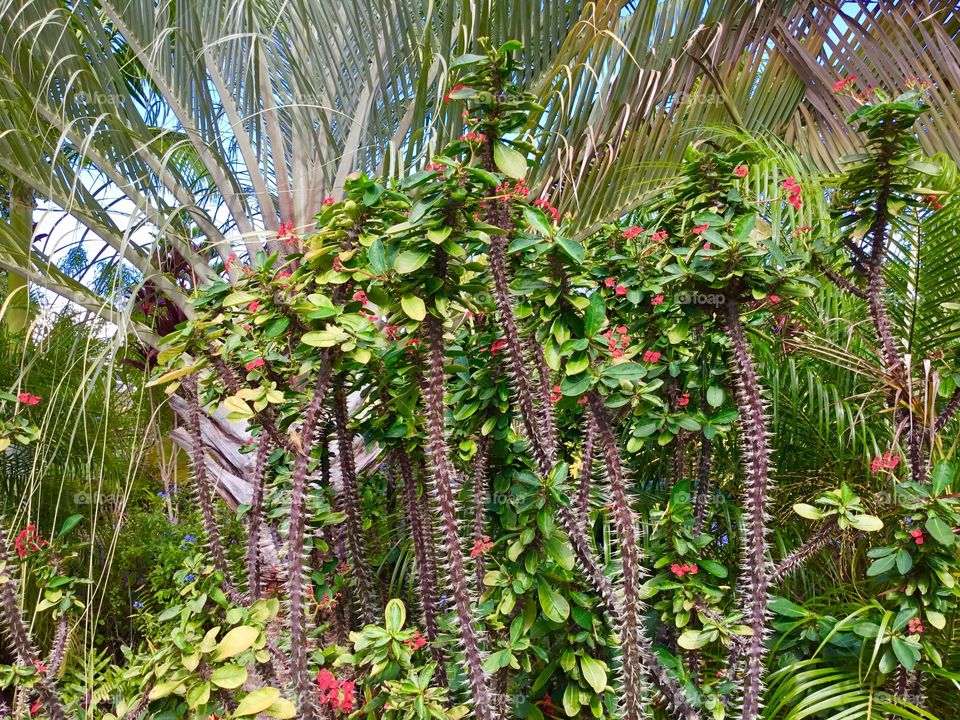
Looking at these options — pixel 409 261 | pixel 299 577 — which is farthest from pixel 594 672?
pixel 409 261

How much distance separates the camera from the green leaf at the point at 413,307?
3.18 feet

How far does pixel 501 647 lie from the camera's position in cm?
115

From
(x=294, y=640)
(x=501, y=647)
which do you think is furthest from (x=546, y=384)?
(x=294, y=640)

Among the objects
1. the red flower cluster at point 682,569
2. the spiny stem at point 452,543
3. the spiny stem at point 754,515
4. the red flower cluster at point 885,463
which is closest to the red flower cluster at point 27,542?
the spiny stem at point 452,543

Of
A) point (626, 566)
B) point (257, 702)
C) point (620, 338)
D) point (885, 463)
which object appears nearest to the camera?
point (257, 702)

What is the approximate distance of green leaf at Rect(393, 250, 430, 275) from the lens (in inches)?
36.7

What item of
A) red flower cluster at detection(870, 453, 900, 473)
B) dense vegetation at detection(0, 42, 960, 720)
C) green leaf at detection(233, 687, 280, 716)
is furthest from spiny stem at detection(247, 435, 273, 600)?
red flower cluster at detection(870, 453, 900, 473)

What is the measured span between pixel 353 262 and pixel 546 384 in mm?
407

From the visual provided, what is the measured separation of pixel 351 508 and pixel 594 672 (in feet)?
1.77

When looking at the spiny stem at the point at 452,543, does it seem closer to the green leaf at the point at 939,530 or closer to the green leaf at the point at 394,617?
the green leaf at the point at 394,617

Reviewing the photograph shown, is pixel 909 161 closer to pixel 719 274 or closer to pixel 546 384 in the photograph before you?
pixel 719 274

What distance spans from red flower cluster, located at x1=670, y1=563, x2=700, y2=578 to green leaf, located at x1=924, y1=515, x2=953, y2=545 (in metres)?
0.39

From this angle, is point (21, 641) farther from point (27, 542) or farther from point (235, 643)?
point (235, 643)

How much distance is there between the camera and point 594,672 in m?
1.07
